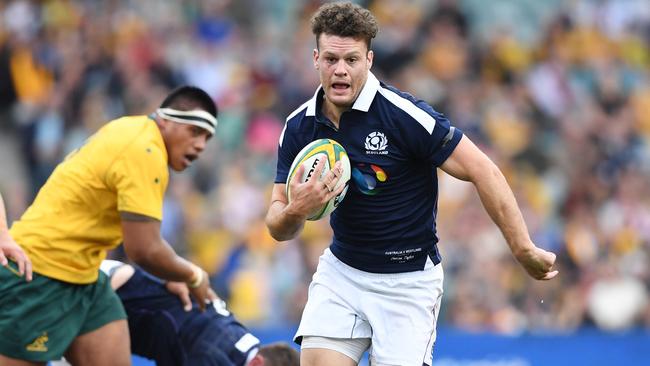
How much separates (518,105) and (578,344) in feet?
15.0

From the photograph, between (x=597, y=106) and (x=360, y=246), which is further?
(x=597, y=106)

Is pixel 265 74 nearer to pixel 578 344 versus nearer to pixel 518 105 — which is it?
pixel 518 105

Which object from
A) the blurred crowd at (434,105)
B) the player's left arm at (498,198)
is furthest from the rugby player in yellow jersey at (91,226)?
the blurred crowd at (434,105)

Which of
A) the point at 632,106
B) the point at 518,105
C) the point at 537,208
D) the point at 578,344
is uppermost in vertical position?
the point at 632,106

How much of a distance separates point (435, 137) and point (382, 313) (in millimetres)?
975

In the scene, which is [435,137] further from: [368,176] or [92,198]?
[92,198]

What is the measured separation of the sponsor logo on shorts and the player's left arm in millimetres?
2619

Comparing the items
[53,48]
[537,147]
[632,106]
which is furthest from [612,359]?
[53,48]

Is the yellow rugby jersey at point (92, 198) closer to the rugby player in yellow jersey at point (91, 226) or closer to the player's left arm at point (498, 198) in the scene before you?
the rugby player in yellow jersey at point (91, 226)

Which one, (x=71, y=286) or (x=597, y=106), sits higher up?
(x=597, y=106)

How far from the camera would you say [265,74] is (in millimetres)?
14562

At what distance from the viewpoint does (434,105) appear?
47.0ft

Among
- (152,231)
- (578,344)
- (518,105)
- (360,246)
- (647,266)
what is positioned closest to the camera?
(360,246)

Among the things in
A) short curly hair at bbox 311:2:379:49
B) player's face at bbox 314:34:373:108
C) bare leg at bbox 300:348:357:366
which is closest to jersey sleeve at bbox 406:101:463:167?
player's face at bbox 314:34:373:108
